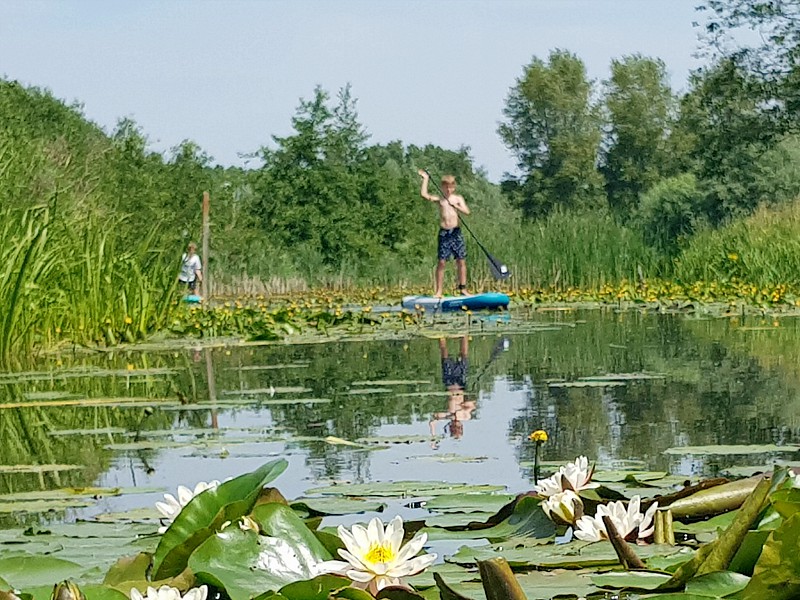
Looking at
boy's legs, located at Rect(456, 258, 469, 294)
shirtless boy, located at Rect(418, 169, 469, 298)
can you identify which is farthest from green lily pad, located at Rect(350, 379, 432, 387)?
boy's legs, located at Rect(456, 258, 469, 294)

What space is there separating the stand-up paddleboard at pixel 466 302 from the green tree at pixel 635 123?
42.7 m

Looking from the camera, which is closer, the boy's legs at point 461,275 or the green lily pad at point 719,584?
the green lily pad at point 719,584

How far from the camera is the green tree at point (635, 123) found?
190 feet

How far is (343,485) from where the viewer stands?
3.44m

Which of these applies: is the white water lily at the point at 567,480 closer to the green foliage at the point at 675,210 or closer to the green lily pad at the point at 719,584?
the green lily pad at the point at 719,584

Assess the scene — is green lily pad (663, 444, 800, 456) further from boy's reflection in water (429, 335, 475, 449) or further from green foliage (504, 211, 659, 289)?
green foliage (504, 211, 659, 289)

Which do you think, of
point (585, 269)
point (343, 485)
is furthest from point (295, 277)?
point (343, 485)

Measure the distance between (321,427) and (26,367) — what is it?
3.59 m

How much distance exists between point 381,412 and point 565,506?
3043mm

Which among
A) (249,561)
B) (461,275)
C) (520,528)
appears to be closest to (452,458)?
(520,528)

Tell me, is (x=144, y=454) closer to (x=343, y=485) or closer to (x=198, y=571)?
(x=343, y=485)

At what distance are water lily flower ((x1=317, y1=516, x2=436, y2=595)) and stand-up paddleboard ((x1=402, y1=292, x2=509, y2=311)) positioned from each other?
44.6 ft

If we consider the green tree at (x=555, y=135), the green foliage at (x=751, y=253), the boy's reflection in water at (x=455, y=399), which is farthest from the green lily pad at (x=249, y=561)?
the green tree at (x=555, y=135)

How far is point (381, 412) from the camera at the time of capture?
5504mm
